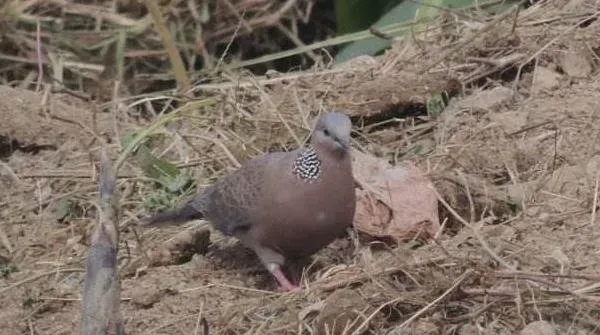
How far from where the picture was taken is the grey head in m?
3.58

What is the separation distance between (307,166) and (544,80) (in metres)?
1.34

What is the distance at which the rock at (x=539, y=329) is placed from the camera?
9.84 ft

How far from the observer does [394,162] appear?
175 inches

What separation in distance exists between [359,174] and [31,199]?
124cm

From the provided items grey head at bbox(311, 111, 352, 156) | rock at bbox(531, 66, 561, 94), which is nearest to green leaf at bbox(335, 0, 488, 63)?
rock at bbox(531, 66, 561, 94)

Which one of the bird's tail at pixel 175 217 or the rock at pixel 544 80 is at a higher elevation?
the rock at pixel 544 80

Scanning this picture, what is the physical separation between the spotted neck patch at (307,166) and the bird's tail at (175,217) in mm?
475

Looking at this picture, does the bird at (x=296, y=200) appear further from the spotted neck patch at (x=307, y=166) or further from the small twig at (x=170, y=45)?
the small twig at (x=170, y=45)

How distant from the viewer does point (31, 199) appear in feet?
15.2

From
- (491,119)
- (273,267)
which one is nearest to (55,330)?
(273,267)

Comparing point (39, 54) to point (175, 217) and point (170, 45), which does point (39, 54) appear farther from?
point (175, 217)

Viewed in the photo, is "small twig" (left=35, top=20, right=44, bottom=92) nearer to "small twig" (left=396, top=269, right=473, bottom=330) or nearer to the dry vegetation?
the dry vegetation

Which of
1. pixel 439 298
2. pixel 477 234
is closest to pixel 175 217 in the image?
pixel 477 234

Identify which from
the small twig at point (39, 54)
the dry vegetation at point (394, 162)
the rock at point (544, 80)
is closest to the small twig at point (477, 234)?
the dry vegetation at point (394, 162)
